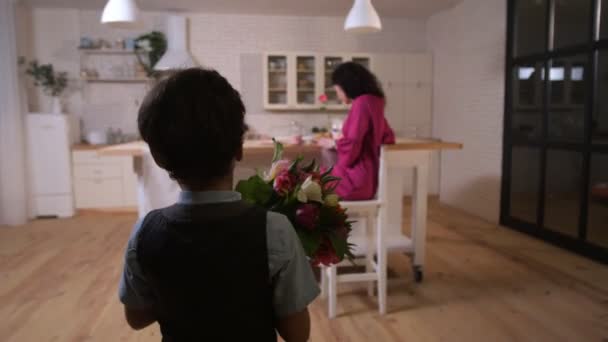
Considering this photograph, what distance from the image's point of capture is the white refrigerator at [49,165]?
15.8ft

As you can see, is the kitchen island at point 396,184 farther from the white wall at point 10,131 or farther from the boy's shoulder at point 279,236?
the white wall at point 10,131

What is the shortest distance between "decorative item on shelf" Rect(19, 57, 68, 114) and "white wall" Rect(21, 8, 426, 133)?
12 centimetres

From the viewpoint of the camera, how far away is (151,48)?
529 centimetres

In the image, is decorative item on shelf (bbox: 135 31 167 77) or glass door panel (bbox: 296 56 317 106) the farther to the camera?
glass door panel (bbox: 296 56 317 106)

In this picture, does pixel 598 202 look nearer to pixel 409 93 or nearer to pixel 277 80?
pixel 409 93

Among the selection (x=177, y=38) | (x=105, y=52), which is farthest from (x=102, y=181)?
(x=177, y=38)

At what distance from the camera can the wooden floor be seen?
229 centimetres

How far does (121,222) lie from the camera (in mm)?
4801

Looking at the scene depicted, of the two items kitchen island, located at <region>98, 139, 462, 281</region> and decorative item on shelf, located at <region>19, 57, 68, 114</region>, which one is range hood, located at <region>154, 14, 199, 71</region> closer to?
decorative item on shelf, located at <region>19, 57, 68, 114</region>

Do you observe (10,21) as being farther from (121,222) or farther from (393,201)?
(393,201)

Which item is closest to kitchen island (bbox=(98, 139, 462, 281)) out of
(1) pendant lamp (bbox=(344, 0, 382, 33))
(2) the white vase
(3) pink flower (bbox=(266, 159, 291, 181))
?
(1) pendant lamp (bbox=(344, 0, 382, 33))

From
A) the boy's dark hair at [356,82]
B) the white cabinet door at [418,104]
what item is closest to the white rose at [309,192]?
the boy's dark hair at [356,82]

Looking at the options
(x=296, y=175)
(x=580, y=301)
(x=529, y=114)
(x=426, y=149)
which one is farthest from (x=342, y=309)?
(x=529, y=114)

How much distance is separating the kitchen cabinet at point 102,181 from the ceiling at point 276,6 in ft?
5.72
